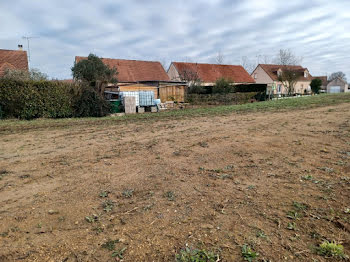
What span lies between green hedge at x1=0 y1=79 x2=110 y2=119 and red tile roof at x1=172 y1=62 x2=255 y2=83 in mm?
20992

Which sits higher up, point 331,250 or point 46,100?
point 46,100

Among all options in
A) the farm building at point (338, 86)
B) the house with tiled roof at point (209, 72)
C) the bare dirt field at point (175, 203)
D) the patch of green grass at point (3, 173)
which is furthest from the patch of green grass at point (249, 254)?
the farm building at point (338, 86)

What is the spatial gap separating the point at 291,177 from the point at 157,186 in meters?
1.94

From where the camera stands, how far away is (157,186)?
3062 millimetres

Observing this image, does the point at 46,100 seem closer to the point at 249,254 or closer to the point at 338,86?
the point at 249,254

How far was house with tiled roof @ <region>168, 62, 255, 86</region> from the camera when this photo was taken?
113 feet

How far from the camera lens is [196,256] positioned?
1.80 m

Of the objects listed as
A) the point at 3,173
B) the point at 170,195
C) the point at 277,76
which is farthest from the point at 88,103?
the point at 277,76

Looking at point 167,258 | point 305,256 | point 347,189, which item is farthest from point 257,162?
point 167,258

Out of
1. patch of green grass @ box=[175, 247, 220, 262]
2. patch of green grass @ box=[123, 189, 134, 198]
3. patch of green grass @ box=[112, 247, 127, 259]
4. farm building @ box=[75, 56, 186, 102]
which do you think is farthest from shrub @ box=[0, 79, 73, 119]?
patch of green grass @ box=[175, 247, 220, 262]

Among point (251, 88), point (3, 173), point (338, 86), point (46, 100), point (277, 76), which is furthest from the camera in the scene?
point (338, 86)

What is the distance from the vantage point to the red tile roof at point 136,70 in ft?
96.7

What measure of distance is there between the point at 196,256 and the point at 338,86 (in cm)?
7989

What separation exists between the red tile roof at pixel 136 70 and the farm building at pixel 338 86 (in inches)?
2266
